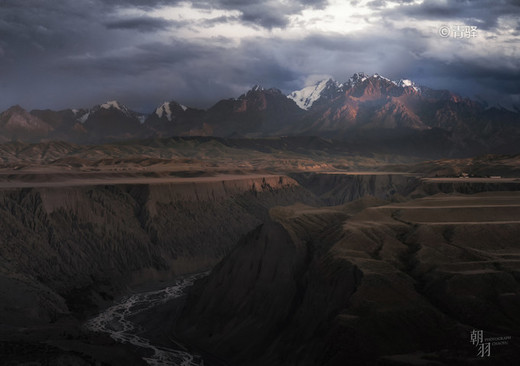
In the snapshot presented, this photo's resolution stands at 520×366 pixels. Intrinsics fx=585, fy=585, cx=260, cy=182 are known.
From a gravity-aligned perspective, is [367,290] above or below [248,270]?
above

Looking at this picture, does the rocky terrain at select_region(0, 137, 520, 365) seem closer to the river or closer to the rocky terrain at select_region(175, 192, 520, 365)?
the rocky terrain at select_region(175, 192, 520, 365)

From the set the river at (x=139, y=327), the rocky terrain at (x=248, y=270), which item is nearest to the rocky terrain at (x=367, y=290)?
the rocky terrain at (x=248, y=270)

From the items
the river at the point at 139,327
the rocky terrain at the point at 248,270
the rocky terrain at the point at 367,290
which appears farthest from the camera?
the river at the point at 139,327

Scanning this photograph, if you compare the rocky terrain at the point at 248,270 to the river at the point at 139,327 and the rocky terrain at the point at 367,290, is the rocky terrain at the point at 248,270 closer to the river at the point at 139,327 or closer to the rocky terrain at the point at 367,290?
the rocky terrain at the point at 367,290

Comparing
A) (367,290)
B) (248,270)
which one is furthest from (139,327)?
(367,290)

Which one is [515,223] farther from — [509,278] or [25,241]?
[25,241]

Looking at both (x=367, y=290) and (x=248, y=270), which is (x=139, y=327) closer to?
(x=248, y=270)

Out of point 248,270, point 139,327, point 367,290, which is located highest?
point 367,290

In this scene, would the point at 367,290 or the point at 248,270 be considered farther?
the point at 248,270

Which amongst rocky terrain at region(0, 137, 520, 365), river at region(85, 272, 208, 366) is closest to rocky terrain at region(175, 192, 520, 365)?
rocky terrain at region(0, 137, 520, 365)
